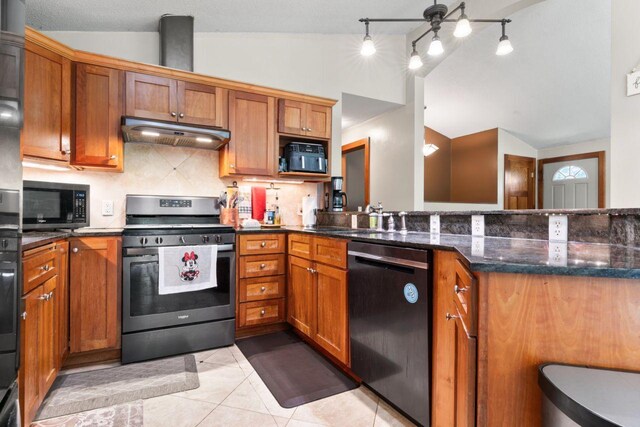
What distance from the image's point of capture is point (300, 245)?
2.52m

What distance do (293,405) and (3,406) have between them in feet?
4.98

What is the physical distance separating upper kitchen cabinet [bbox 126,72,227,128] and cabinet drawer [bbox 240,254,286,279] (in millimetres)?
1188

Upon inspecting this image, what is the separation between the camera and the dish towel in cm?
224

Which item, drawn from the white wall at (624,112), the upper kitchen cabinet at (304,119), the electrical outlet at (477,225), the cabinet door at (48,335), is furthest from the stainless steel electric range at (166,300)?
the white wall at (624,112)

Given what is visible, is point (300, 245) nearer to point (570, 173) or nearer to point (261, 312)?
point (261, 312)

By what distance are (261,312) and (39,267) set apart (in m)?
1.52

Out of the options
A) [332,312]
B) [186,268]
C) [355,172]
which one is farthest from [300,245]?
[355,172]

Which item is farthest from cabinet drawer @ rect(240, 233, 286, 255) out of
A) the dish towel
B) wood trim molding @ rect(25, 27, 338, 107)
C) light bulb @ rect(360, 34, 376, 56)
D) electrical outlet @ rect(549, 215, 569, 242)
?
electrical outlet @ rect(549, 215, 569, 242)

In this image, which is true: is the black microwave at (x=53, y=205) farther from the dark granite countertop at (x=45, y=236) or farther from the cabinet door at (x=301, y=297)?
the cabinet door at (x=301, y=297)

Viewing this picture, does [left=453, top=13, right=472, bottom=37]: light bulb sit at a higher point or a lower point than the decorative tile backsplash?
higher

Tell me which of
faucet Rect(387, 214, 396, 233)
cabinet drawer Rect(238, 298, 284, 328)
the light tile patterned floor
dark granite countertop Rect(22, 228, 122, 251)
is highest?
faucet Rect(387, 214, 396, 233)

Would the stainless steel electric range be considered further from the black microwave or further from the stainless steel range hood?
the stainless steel range hood

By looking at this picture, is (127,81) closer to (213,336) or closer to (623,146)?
(213,336)

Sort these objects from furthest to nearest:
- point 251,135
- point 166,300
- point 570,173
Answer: point 570,173
point 251,135
point 166,300
